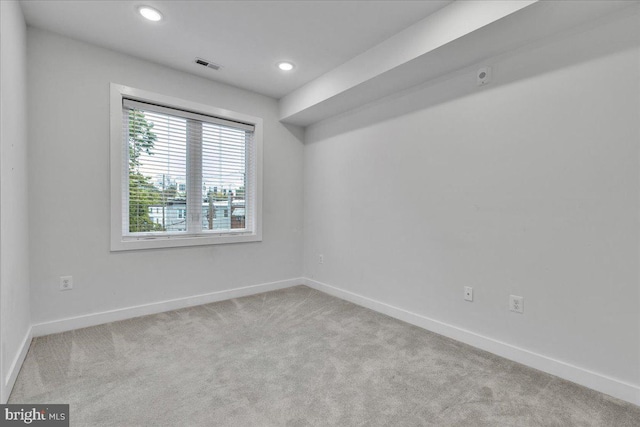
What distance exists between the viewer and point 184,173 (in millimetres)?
3305

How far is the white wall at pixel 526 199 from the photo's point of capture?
5.83 feet

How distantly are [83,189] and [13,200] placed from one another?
74 centimetres

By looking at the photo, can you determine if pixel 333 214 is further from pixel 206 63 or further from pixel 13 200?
pixel 13 200

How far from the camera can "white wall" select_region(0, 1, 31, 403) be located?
1648mm

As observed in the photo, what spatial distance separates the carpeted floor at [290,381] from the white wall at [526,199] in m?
0.35

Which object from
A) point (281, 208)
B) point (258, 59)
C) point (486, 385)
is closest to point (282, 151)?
point (281, 208)

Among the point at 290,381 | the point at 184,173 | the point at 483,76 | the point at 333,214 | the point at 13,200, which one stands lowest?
the point at 290,381

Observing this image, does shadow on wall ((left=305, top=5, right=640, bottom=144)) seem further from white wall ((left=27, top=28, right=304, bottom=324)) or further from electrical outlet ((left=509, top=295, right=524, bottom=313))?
white wall ((left=27, top=28, right=304, bottom=324))

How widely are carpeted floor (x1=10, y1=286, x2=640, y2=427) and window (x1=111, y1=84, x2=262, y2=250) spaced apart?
0.99 metres

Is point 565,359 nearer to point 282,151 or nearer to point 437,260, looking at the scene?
point 437,260

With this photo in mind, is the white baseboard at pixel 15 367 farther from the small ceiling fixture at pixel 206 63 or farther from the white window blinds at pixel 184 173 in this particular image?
the small ceiling fixture at pixel 206 63

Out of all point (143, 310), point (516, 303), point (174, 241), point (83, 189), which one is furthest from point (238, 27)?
point (516, 303)

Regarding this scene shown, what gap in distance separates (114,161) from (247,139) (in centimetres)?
148

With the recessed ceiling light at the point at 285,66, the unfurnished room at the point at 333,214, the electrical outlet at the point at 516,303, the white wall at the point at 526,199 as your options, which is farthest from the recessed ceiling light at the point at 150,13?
the electrical outlet at the point at 516,303
